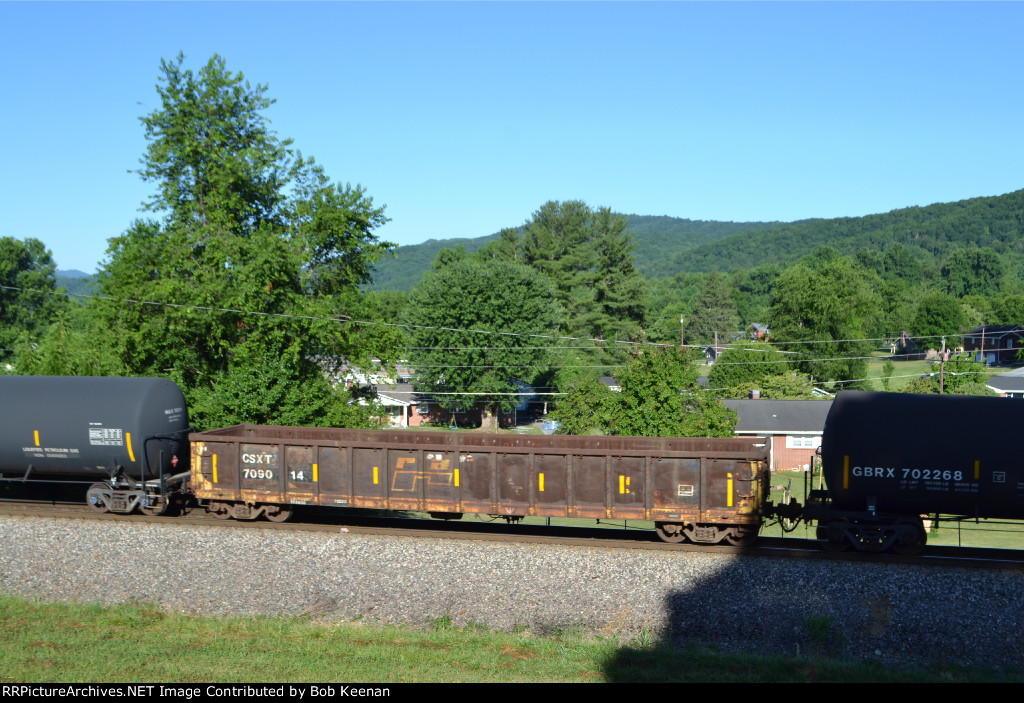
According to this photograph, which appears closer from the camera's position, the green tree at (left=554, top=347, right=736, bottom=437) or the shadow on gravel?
the shadow on gravel

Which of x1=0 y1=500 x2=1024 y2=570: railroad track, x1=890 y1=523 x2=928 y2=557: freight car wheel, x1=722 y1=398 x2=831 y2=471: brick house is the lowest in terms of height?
x1=722 y1=398 x2=831 y2=471: brick house

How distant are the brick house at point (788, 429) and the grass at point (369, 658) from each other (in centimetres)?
3738

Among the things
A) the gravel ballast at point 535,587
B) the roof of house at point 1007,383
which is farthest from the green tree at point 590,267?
the gravel ballast at point 535,587

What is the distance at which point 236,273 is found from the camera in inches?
1105

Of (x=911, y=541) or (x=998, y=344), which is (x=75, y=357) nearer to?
(x=911, y=541)

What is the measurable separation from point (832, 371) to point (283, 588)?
68244 mm

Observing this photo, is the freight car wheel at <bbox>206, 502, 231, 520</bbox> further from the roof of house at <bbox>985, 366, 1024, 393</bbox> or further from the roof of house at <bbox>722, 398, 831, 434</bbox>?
the roof of house at <bbox>985, 366, 1024, 393</bbox>

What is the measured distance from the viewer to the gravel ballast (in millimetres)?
13773

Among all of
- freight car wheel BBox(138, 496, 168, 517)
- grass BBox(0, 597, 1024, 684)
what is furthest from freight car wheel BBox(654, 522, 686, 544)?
freight car wheel BBox(138, 496, 168, 517)

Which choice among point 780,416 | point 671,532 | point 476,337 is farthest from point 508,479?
point 476,337

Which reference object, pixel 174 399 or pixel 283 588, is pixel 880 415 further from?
pixel 174 399

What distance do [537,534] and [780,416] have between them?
37.8m

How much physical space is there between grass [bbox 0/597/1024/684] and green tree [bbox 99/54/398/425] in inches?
482
